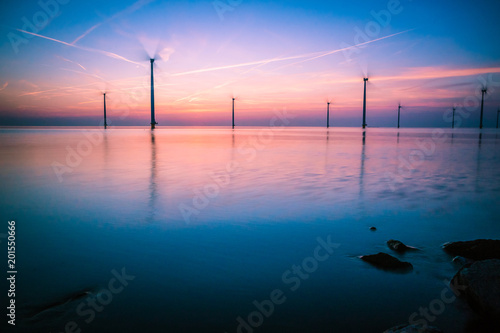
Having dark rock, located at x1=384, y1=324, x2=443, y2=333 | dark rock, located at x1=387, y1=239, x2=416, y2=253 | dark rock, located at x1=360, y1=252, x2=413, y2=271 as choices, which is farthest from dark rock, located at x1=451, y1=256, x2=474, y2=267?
dark rock, located at x1=384, y1=324, x2=443, y2=333

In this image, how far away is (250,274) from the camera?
4680mm

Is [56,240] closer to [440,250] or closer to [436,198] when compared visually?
[440,250]

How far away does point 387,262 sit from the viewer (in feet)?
16.4

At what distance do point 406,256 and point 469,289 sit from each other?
1.43 m

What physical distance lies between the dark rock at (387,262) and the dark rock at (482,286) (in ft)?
2.41

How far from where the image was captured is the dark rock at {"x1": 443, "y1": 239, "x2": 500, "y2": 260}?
5.23m

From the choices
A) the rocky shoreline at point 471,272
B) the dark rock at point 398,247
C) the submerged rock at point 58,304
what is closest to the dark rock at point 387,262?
the rocky shoreline at point 471,272

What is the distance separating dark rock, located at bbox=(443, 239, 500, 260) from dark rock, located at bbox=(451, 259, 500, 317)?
133cm

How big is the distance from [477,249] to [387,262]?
1.72m

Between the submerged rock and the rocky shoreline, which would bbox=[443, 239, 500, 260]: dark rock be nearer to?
the rocky shoreline

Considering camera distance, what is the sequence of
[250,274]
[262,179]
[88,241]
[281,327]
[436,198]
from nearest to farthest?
[281,327]
[250,274]
[88,241]
[436,198]
[262,179]

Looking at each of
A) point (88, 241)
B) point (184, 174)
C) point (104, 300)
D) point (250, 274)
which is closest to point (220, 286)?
point (250, 274)

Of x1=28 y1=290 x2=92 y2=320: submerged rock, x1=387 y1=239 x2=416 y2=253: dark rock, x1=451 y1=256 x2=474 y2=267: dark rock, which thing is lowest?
x1=28 y1=290 x2=92 y2=320: submerged rock

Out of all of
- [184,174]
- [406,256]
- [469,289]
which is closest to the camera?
[469,289]
